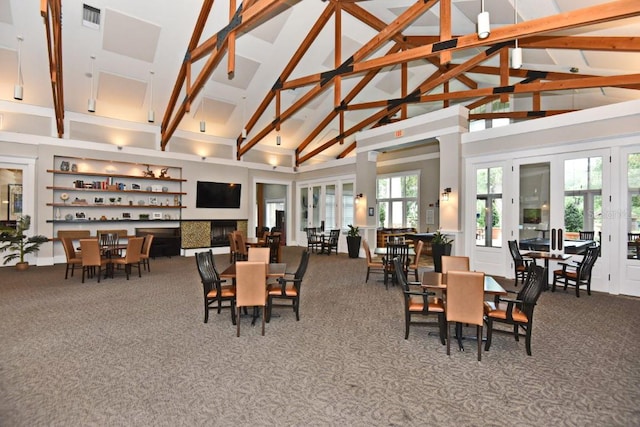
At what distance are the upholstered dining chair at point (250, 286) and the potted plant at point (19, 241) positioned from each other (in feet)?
24.2

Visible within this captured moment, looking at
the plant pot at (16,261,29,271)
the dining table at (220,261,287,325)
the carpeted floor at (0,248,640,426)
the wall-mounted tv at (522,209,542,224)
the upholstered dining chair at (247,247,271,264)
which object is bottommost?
the carpeted floor at (0,248,640,426)

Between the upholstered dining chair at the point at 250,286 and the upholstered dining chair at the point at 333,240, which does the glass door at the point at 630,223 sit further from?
the upholstered dining chair at the point at 333,240

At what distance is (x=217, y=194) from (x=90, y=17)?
20.0 feet

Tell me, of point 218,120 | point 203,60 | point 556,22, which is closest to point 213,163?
point 218,120

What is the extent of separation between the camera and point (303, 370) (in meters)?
2.90

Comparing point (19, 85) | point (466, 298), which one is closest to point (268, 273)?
point (466, 298)

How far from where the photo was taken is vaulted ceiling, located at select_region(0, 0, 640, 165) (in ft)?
17.9

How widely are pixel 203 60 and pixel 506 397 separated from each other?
29.8 ft

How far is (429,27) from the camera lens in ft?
26.3

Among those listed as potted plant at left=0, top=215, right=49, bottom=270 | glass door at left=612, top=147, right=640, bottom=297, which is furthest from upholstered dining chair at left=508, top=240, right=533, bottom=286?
potted plant at left=0, top=215, right=49, bottom=270

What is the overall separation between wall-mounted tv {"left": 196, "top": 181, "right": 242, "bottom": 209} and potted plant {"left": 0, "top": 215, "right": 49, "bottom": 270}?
14.3 ft

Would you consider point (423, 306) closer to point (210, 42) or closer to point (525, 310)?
point (525, 310)

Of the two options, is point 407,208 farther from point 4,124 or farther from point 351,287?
point 4,124

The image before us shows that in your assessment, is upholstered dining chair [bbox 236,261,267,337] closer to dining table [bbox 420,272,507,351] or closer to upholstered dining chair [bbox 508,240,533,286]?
dining table [bbox 420,272,507,351]
